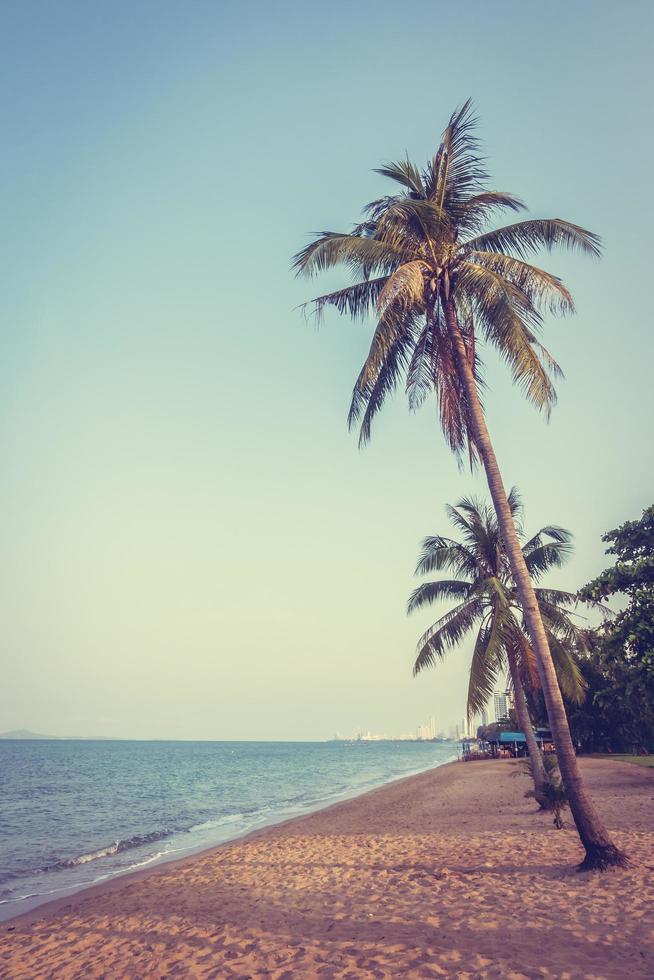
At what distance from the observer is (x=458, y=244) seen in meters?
11.9

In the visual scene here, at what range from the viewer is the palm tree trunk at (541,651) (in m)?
8.59

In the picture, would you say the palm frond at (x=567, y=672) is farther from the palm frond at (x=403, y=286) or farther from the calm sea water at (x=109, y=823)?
the calm sea water at (x=109, y=823)

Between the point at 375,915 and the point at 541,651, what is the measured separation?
440 cm

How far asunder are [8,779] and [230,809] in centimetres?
3482

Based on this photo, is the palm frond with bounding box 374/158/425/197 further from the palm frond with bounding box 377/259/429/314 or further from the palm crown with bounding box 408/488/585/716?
the palm crown with bounding box 408/488/585/716

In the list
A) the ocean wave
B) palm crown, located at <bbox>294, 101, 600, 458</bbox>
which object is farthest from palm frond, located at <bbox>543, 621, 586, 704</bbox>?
the ocean wave

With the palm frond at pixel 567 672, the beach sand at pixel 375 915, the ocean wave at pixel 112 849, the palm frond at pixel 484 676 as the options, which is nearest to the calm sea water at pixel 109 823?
the ocean wave at pixel 112 849

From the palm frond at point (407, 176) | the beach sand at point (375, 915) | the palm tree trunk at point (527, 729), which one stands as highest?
the palm frond at point (407, 176)

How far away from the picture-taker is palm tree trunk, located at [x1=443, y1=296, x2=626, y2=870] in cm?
859

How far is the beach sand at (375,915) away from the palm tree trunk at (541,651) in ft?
1.35

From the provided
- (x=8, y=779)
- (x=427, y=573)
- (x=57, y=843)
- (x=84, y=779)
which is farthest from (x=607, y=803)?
(x=8, y=779)

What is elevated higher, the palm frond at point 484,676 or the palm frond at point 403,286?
the palm frond at point 403,286

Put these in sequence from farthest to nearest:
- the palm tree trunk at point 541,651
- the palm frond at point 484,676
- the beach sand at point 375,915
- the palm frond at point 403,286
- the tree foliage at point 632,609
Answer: the tree foliage at point 632,609 < the palm frond at point 484,676 < the palm frond at point 403,286 < the palm tree trunk at point 541,651 < the beach sand at point 375,915

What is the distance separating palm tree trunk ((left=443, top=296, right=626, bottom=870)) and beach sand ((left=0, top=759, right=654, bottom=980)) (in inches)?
16.2
